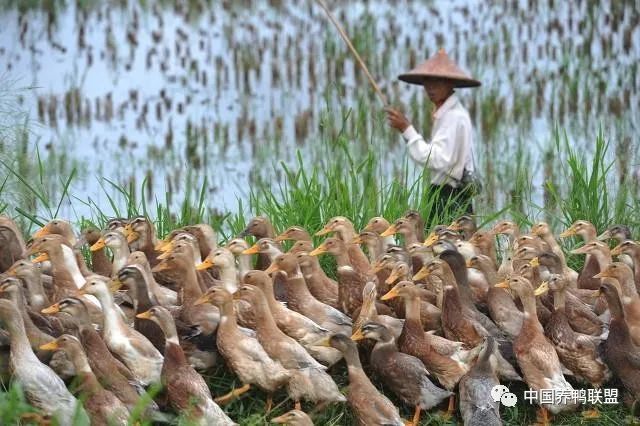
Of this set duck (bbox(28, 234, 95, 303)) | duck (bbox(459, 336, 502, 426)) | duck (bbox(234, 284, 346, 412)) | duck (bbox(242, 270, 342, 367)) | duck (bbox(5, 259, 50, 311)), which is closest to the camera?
duck (bbox(459, 336, 502, 426))

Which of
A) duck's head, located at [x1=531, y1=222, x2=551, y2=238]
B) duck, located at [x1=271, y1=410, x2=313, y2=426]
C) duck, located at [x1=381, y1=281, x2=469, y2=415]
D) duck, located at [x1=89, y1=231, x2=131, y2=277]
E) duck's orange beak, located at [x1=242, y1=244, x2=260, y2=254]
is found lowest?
duck, located at [x1=271, y1=410, x2=313, y2=426]

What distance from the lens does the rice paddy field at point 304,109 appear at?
8.80m

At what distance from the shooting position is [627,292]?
6.95m

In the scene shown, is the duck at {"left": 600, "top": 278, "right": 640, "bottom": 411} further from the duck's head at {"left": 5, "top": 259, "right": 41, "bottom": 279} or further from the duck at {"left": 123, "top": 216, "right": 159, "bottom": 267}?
the duck's head at {"left": 5, "top": 259, "right": 41, "bottom": 279}

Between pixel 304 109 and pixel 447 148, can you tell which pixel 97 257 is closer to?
pixel 447 148

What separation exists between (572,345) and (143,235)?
7.76ft

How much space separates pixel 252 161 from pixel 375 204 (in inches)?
150

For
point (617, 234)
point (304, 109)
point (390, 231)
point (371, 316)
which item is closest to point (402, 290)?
point (371, 316)

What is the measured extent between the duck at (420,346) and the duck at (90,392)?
1456mm

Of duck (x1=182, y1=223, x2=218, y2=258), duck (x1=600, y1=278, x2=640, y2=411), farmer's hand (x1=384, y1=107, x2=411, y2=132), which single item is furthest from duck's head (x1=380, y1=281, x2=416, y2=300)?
farmer's hand (x1=384, y1=107, x2=411, y2=132)

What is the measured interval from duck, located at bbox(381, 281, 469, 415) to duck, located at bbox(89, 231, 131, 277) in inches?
55.9

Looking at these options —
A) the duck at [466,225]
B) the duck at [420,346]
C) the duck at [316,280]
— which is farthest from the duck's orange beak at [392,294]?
the duck at [466,225]

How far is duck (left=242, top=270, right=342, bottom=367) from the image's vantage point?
6.45 m

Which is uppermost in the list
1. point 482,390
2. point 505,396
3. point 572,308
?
point 572,308
